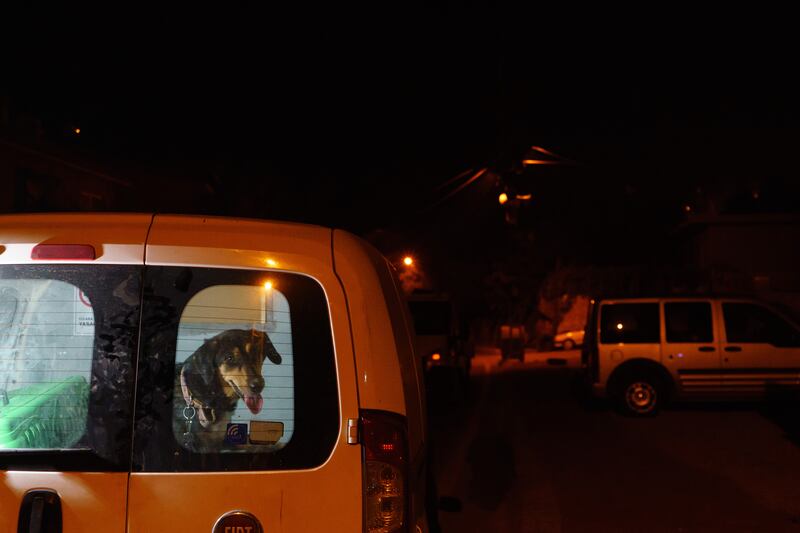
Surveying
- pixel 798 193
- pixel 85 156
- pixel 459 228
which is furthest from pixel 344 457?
pixel 459 228

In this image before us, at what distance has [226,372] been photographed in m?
2.68

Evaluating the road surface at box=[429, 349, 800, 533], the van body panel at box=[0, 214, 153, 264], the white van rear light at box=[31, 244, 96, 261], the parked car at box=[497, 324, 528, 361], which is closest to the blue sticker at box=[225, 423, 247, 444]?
the van body panel at box=[0, 214, 153, 264]

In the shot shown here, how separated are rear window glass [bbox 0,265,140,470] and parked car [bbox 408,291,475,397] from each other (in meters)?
12.3

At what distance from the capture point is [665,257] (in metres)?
46.2

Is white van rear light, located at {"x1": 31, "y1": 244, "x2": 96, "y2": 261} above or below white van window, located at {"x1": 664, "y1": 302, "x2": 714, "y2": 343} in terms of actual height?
below

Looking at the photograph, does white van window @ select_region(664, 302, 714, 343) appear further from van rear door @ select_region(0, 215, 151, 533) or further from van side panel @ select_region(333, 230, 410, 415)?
van rear door @ select_region(0, 215, 151, 533)

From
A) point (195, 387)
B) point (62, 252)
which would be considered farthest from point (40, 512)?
point (62, 252)

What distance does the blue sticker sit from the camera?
2637 mm

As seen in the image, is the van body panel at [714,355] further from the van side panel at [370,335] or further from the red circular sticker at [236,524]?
the red circular sticker at [236,524]

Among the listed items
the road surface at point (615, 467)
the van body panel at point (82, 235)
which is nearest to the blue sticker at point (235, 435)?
the van body panel at point (82, 235)

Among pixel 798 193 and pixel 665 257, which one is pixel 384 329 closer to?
pixel 798 193

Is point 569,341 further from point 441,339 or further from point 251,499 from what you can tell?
point 251,499

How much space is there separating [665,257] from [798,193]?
9.89 meters

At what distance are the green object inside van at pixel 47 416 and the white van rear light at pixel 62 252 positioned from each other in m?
0.42
